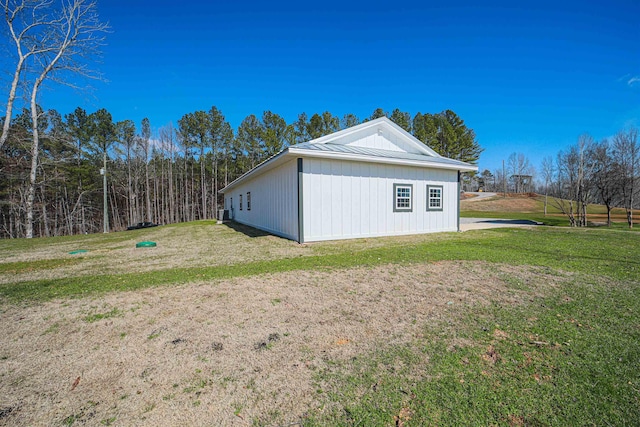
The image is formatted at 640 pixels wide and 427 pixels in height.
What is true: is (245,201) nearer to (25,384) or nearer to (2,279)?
(2,279)

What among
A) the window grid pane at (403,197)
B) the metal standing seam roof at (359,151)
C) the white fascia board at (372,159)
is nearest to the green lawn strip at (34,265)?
the white fascia board at (372,159)

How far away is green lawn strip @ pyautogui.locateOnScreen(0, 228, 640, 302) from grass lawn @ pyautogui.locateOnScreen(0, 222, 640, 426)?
91 mm

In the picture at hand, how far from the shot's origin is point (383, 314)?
10.7ft

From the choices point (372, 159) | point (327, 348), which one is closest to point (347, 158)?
point (372, 159)

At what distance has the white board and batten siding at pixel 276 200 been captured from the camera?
944 centimetres

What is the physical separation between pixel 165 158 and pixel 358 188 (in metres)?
32.6

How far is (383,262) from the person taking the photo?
6.05 m

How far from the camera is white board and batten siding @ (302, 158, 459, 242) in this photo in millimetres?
9148

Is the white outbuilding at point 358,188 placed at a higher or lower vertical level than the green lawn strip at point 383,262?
higher

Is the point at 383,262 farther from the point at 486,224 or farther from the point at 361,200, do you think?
the point at 486,224

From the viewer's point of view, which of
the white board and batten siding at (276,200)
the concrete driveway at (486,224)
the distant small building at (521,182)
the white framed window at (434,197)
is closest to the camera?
the white board and batten siding at (276,200)

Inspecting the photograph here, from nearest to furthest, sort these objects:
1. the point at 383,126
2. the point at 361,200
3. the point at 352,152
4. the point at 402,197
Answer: the point at 352,152, the point at 361,200, the point at 402,197, the point at 383,126

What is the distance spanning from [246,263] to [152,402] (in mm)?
4362

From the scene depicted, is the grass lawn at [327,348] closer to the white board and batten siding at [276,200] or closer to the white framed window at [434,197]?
the white board and batten siding at [276,200]
